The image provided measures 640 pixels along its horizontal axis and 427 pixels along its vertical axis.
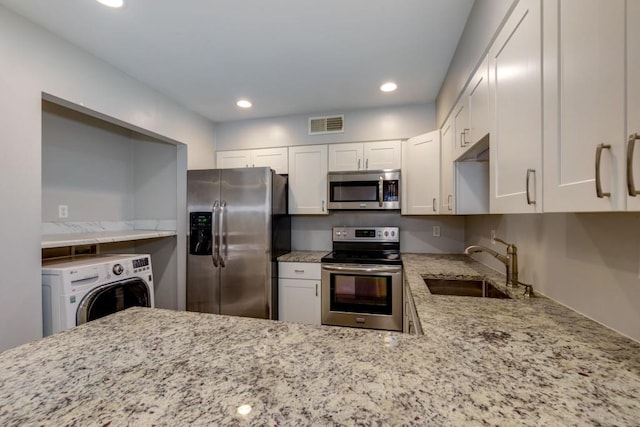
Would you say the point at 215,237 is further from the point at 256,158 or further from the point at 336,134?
the point at 336,134

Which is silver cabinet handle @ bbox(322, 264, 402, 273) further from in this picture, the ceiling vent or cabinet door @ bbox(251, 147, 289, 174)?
the ceiling vent

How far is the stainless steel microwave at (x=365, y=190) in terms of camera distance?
293 centimetres

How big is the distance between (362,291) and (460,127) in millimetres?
1653

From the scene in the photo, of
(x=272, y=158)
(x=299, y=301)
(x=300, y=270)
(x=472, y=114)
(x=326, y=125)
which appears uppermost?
(x=326, y=125)

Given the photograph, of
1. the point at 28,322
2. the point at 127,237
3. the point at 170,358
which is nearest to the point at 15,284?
the point at 28,322

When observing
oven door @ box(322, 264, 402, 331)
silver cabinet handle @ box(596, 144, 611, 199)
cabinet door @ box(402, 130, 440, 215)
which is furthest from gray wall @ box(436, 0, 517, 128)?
oven door @ box(322, 264, 402, 331)

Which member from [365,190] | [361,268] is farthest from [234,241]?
[365,190]

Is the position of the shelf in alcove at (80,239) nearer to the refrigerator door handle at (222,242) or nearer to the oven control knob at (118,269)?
the oven control knob at (118,269)

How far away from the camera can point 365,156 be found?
3.09 meters

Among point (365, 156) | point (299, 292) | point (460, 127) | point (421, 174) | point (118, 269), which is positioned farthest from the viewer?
point (365, 156)

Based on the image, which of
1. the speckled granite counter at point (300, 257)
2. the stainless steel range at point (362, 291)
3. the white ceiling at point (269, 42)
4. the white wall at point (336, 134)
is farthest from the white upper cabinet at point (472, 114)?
the speckled granite counter at point (300, 257)

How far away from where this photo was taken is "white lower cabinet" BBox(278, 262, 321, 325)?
2.82 m

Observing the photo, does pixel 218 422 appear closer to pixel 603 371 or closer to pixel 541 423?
pixel 541 423

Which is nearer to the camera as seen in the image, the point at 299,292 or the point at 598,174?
the point at 598,174
